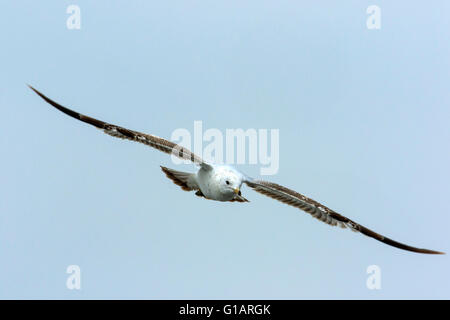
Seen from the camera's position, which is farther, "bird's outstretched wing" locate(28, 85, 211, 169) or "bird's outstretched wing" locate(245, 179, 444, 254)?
"bird's outstretched wing" locate(245, 179, 444, 254)

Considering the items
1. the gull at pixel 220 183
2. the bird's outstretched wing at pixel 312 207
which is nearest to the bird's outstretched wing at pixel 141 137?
the gull at pixel 220 183

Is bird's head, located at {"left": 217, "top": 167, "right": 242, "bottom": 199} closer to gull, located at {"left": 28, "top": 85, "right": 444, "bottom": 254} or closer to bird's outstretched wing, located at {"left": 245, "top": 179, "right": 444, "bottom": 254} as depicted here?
gull, located at {"left": 28, "top": 85, "right": 444, "bottom": 254}

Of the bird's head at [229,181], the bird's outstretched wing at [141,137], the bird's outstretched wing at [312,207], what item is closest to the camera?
the bird's outstretched wing at [141,137]

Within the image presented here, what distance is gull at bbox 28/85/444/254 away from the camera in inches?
604

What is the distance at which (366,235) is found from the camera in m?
16.9

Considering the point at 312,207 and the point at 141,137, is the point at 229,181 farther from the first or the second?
the point at 312,207

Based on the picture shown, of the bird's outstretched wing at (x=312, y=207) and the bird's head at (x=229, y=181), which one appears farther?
the bird's outstretched wing at (x=312, y=207)

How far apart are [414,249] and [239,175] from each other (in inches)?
160

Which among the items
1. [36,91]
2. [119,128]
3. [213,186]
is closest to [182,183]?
[213,186]

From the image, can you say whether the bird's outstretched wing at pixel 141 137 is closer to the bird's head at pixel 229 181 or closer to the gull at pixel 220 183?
the gull at pixel 220 183

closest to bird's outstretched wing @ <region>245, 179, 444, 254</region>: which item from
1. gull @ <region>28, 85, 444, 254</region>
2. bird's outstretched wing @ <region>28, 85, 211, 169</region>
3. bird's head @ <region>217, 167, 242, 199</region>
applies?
gull @ <region>28, 85, 444, 254</region>

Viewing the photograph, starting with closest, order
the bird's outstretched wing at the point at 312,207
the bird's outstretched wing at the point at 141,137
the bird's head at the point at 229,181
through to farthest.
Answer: the bird's outstretched wing at the point at 141,137
the bird's head at the point at 229,181
the bird's outstretched wing at the point at 312,207

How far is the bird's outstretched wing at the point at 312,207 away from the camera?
1650 centimetres

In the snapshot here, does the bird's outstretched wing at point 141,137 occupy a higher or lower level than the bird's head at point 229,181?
higher
